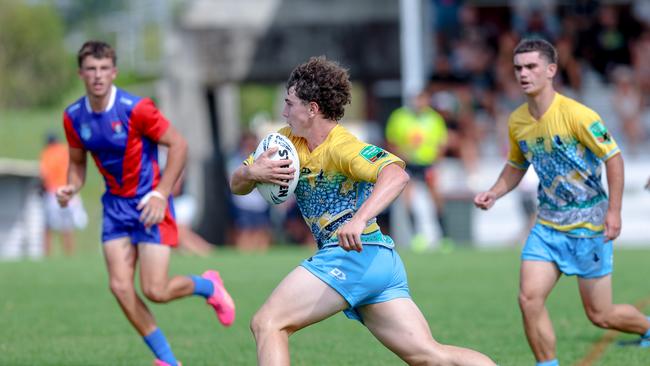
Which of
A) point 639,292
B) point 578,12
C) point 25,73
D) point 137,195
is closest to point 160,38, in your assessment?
point 25,73

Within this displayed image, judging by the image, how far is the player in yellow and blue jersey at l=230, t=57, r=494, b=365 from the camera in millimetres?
5465

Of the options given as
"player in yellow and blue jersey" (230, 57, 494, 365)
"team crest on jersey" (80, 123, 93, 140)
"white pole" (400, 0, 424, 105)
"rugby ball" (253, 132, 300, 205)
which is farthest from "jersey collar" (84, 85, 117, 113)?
"white pole" (400, 0, 424, 105)

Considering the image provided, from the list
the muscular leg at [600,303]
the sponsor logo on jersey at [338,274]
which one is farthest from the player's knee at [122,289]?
the muscular leg at [600,303]

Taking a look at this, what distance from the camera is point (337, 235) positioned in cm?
565

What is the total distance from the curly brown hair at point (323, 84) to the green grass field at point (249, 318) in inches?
104

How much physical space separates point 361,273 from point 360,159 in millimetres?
546

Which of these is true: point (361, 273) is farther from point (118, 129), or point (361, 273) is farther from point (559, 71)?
point (559, 71)

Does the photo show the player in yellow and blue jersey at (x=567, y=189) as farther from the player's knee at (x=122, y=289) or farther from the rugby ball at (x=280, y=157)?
the player's knee at (x=122, y=289)

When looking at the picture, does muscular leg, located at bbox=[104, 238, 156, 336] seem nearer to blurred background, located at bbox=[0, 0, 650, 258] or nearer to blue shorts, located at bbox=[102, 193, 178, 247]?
blue shorts, located at bbox=[102, 193, 178, 247]

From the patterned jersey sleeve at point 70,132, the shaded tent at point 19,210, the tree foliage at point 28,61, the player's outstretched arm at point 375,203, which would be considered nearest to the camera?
the player's outstretched arm at point 375,203

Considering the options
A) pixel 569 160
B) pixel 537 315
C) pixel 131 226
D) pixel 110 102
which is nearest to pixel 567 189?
pixel 569 160

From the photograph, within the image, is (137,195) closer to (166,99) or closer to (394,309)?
(394,309)

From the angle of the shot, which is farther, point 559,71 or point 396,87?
point 396,87

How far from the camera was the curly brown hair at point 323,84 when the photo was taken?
5699 millimetres
